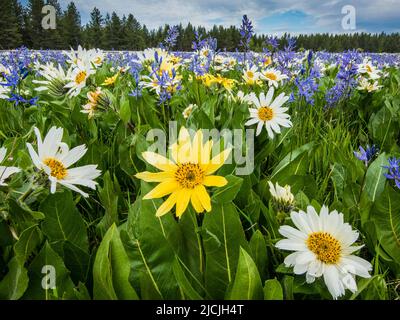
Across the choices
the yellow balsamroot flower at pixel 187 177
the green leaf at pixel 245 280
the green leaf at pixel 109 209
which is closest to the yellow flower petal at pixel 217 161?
the yellow balsamroot flower at pixel 187 177

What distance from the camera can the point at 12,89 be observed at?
2.38 metres

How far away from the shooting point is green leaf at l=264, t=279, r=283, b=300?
2.68 ft

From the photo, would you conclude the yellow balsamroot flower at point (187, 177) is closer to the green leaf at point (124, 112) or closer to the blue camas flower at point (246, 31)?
the green leaf at point (124, 112)

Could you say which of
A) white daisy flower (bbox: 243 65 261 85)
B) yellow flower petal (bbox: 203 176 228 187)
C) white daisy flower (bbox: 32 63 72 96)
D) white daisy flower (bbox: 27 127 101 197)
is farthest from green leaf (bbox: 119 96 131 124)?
white daisy flower (bbox: 243 65 261 85)

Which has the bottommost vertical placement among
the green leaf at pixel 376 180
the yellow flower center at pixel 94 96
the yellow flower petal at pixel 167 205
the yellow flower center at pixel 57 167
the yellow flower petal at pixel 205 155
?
the green leaf at pixel 376 180

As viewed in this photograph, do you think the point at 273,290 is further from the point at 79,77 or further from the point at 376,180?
the point at 79,77

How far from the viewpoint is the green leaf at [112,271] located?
0.84m

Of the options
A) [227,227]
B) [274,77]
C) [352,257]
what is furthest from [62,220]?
[274,77]

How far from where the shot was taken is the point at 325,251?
895 millimetres

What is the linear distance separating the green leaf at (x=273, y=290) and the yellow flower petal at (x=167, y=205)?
0.98 ft

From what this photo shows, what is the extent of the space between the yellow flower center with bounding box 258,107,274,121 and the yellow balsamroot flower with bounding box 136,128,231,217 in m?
0.85

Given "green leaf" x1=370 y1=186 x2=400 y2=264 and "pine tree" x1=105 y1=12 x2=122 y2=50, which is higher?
"pine tree" x1=105 y1=12 x2=122 y2=50

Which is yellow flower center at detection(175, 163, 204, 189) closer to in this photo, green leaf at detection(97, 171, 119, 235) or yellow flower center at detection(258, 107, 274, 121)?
green leaf at detection(97, 171, 119, 235)

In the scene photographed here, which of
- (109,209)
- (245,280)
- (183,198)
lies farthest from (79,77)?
(245,280)
